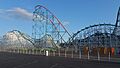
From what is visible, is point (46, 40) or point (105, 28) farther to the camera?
point (46, 40)

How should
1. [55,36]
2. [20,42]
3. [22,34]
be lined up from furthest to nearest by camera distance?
[20,42], [22,34], [55,36]

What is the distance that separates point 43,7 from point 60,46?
1653 cm

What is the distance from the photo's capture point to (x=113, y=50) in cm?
A: 4969

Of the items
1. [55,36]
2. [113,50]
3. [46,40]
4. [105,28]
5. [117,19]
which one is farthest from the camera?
[46,40]

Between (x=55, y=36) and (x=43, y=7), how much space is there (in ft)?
31.3

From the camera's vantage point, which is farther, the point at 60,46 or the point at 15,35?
the point at 15,35

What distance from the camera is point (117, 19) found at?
62.8 m

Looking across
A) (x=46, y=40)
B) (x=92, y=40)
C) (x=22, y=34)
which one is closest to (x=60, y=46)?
(x=46, y=40)

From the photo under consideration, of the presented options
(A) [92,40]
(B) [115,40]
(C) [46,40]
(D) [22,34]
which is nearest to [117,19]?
(B) [115,40]

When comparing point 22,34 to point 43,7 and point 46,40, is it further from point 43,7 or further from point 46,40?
point 43,7

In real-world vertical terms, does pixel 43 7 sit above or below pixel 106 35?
above

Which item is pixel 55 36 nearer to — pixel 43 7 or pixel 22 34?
pixel 43 7

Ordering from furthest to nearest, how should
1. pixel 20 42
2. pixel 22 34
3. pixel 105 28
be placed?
pixel 20 42
pixel 22 34
pixel 105 28

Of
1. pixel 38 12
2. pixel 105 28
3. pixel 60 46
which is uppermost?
pixel 38 12
